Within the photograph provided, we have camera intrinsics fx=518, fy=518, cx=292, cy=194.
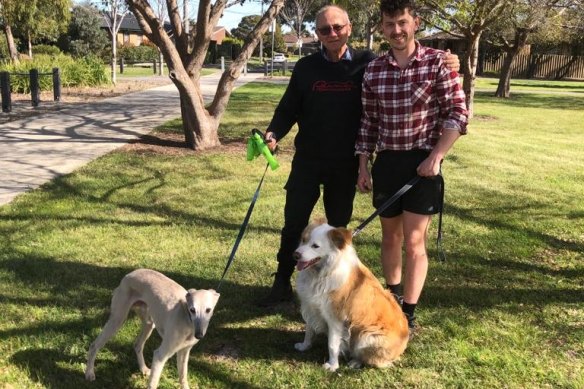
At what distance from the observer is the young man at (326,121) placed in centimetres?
342

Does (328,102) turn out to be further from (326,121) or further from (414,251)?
(414,251)

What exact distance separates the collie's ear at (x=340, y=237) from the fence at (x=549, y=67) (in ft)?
132

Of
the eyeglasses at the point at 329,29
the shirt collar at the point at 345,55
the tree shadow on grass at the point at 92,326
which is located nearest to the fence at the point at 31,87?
the tree shadow on grass at the point at 92,326

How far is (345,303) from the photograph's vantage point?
10.1ft

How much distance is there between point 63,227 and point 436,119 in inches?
164

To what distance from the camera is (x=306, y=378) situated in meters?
3.18

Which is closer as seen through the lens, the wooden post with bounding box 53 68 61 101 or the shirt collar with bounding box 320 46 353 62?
the shirt collar with bounding box 320 46 353 62

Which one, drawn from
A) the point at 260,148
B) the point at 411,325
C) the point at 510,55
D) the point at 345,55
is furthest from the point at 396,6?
the point at 510,55

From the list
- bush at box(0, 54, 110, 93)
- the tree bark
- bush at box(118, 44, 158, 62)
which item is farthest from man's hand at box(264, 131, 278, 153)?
bush at box(118, 44, 158, 62)

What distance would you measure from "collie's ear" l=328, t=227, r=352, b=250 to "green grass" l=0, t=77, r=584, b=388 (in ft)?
2.85

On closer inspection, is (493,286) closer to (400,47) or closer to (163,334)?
(400,47)

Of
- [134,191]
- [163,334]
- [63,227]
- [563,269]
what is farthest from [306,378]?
[134,191]

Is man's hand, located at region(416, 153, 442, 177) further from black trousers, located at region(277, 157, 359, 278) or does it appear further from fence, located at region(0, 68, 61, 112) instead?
fence, located at region(0, 68, 61, 112)

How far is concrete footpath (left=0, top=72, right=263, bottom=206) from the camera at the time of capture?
7.76 m
